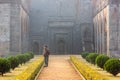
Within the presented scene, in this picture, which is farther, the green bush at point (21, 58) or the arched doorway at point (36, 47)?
the arched doorway at point (36, 47)

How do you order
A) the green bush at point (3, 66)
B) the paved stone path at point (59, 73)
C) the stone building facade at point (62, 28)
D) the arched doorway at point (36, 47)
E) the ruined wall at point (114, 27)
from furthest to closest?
the arched doorway at point (36, 47) < the stone building facade at point (62, 28) < the ruined wall at point (114, 27) < the green bush at point (3, 66) < the paved stone path at point (59, 73)

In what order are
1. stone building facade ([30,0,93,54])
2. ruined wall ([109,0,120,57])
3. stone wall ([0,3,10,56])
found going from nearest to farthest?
ruined wall ([109,0,120,57])
stone wall ([0,3,10,56])
stone building facade ([30,0,93,54])

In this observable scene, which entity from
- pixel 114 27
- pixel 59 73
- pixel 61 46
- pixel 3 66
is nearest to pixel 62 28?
pixel 61 46

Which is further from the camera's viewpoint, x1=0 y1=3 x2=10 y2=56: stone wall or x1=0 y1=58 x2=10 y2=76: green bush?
x1=0 y1=3 x2=10 y2=56: stone wall

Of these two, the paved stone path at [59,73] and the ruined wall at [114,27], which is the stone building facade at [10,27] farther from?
the paved stone path at [59,73]

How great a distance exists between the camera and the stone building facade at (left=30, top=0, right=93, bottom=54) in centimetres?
3934

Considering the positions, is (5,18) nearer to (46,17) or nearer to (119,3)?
(119,3)

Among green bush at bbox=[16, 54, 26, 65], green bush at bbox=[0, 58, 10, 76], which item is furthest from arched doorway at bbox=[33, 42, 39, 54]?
green bush at bbox=[0, 58, 10, 76]

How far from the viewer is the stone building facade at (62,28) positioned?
3934 centimetres

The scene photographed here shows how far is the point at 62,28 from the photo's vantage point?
1551 inches

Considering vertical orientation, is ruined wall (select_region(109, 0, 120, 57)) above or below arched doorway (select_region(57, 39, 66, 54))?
above

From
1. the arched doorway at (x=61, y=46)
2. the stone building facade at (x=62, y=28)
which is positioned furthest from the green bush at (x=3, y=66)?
the arched doorway at (x=61, y=46)

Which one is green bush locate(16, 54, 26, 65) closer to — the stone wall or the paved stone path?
the paved stone path

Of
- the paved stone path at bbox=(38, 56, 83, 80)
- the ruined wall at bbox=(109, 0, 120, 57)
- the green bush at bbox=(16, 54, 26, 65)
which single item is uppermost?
the ruined wall at bbox=(109, 0, 120, 57)
